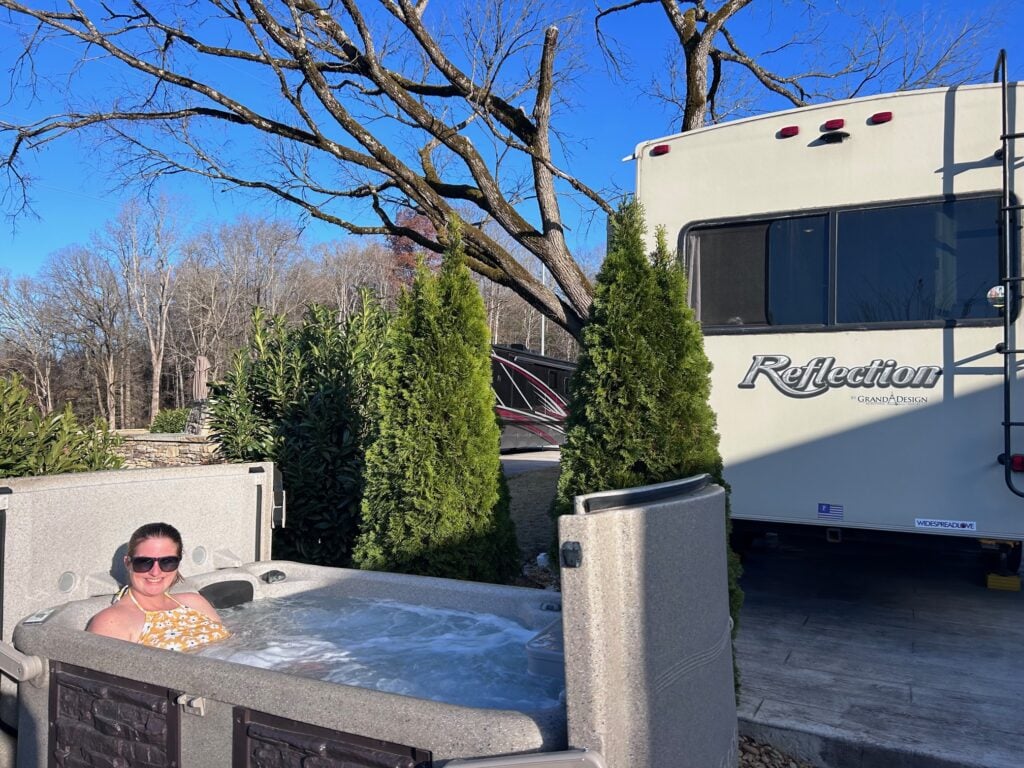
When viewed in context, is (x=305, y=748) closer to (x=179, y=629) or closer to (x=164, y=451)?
(x=179, y=629)

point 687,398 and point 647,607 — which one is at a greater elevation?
point 687,398

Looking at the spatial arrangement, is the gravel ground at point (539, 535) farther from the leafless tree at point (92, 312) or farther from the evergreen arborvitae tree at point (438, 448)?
the leafless tree at point (92, 312)

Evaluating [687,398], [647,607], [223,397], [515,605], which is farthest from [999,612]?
[223,397]

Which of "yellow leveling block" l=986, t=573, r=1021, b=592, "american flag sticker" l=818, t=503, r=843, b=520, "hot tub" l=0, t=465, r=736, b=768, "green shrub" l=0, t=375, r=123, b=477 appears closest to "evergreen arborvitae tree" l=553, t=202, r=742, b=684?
"hot tub" l=0, t=465, r=736, b=768

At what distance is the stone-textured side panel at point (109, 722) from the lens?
7.79ft

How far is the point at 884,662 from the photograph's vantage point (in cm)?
398

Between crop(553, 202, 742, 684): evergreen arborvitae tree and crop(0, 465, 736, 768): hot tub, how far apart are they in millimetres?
747

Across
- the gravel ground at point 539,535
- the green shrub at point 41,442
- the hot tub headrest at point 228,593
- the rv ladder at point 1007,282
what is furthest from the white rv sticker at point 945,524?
the green shrub at point 41,442

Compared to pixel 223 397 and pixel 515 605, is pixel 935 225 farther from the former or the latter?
pixel 223 397

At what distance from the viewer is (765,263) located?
487 centimetres

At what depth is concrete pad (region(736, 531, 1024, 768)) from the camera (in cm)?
307

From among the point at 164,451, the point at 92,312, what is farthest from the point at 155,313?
the point at 164,451

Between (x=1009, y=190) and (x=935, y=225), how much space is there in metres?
0.39

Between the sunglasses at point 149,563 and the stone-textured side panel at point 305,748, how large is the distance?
4.45ft
